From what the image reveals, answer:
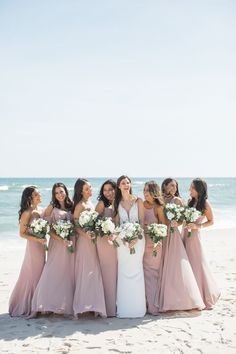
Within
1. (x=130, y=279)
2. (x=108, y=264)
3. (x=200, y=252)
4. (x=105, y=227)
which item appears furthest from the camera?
(x=200, y=252)

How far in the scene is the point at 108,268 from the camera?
752 cm

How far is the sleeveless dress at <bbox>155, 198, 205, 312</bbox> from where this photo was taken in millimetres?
7363

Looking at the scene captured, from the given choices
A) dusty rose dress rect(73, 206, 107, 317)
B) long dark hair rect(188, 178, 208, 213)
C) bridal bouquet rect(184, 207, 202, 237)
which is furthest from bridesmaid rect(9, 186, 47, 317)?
long dark hair rect(188, 178, 208, 213)

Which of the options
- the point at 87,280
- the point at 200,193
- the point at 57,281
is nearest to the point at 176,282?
the point at 87,280

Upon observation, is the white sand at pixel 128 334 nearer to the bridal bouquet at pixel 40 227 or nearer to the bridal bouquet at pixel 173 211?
the bridal bouquet at pixel 40 227

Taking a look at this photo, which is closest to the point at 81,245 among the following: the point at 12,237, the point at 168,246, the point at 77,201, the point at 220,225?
the point at 77,201

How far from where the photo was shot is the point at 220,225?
939 inches

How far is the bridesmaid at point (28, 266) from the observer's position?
7.50 meters

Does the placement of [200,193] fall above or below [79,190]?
below

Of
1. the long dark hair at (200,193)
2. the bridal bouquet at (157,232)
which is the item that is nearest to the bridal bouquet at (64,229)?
the bridal bouquet at (157,232)

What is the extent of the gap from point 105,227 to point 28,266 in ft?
5.61

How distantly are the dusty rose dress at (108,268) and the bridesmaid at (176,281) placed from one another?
2.68 ft

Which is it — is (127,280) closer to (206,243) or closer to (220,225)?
(206,243)

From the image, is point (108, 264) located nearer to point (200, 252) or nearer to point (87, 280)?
point (87, 280)
